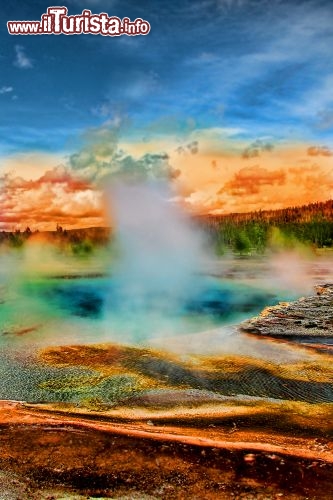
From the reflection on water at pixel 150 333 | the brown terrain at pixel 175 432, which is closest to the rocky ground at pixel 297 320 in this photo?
the reflection on water at pixel 150 333

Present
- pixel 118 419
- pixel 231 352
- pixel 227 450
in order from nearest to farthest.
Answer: pixel 227 450, pixel 118 419, pixel 231 352

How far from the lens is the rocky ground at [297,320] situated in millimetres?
13211

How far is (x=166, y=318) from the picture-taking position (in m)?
16.4

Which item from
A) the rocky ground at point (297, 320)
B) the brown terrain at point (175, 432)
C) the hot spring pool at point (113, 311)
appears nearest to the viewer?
the brown terrain at point (175, 432)

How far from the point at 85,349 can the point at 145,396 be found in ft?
11.7

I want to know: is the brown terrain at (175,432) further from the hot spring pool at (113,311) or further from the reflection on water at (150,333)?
the hot spring pool at (113,311)

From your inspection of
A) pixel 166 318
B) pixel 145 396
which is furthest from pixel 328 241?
pixel 145 396

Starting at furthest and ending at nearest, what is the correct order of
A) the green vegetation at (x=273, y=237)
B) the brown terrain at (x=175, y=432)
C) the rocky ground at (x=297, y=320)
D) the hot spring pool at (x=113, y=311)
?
the green vegetation at (x=273, y=237) < the hot spring pool at (x=113, y=311) < the rocky ground at (x=297, y=320) < the brown terrain at (x=175, y=432)

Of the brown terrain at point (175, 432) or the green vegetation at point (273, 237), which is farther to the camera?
the green vegetation at point (273, 237)

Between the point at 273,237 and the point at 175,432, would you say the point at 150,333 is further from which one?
the point at 273,237

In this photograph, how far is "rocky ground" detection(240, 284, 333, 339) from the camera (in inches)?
520

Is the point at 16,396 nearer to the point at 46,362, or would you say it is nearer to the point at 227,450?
the point at 46,362

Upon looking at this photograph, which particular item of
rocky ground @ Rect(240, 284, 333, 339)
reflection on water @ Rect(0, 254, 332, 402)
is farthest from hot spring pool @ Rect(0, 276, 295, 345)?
rocky ground @ Rect(240, 284, 333, 339)

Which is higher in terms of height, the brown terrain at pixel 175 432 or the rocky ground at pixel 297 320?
the rocky ground at pixel 297 320
